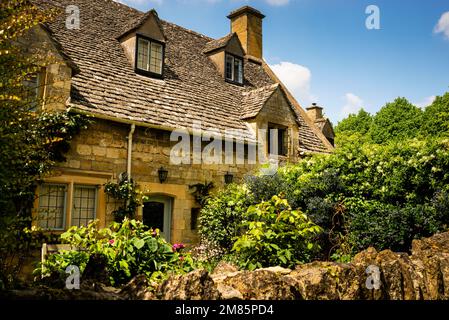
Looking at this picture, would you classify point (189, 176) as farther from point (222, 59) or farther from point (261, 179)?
point (222, 59)

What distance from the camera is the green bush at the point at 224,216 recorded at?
10.8 meters

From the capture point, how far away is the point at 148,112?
1107 cm

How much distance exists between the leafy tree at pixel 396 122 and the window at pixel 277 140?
943 inches

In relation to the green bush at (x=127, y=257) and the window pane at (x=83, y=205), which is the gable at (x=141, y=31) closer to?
the window pane at (x=83, y=205)

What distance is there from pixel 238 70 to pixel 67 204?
980 cm

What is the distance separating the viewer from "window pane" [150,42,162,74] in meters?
13.1

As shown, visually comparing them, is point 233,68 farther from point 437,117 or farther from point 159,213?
point 437,117

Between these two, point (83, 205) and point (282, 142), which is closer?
point (83, 205)

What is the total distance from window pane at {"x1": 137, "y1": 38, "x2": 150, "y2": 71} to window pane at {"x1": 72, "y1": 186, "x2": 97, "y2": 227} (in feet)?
15.8

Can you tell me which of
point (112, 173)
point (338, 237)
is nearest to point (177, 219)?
point (112, 173)

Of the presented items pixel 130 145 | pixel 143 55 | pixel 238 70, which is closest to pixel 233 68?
pixel 238 70

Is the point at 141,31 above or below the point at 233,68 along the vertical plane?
below

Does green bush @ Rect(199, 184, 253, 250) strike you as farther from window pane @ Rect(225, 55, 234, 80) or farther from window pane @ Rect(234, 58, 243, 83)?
window pane @ Rect(234, 58, 243, 83)

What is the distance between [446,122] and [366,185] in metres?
24.9
